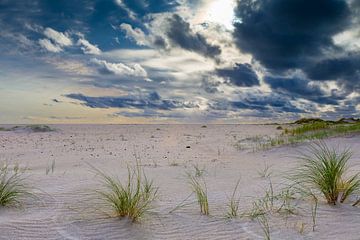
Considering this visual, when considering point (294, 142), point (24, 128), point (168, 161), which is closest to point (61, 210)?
point (168, 161)

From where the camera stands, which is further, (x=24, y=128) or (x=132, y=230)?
(x=24, y=128)

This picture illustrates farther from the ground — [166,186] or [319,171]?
[319,171]

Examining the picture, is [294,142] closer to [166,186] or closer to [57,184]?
[166,186]

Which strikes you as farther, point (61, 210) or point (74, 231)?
point (61, 210)

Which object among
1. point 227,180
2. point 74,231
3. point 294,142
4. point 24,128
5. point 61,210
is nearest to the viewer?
point 74,231

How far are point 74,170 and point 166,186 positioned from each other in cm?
230

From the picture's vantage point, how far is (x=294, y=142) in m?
10.9

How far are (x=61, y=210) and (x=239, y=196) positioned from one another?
2111 mm

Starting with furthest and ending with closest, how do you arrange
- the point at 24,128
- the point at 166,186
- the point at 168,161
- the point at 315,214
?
1. the point at 24,128
2. the point at 168,161
3. the point at 166,186
4. the point at 315,214

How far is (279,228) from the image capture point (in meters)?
3.50

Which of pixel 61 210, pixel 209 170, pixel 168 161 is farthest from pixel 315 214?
pixel 168 161

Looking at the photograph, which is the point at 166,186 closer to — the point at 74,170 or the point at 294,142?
the point at 74,170

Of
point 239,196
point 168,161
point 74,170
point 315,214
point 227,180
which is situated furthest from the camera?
point 168,161

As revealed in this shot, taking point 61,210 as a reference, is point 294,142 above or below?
above
